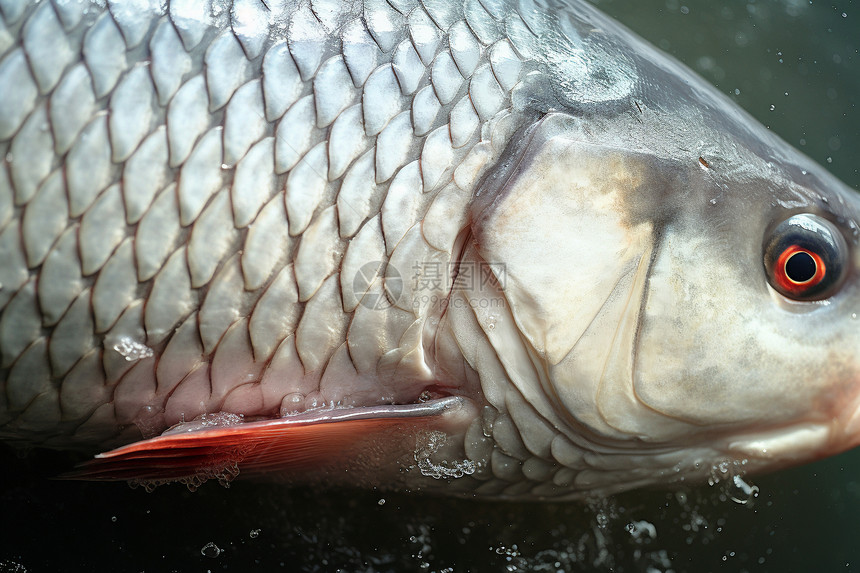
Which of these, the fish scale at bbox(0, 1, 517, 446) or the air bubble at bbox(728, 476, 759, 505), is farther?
the air bubble at bbox(728, 476, 759, 505)

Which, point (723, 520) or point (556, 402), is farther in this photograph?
point (723, 520)

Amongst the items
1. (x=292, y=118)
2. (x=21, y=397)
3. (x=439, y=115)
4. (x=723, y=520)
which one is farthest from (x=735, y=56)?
(x=21, y=397)

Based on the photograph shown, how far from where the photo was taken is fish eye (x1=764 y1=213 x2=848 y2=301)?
1210 mm

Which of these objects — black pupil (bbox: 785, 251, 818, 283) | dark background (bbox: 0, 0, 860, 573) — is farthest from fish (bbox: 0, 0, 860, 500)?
dark background (bbox: 0, 0, 860, 573)

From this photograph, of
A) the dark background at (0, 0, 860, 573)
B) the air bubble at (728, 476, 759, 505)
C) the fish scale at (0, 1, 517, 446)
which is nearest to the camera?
the fish scale at (0, 1, 517, 446)

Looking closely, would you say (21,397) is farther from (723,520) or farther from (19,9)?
(723,520)

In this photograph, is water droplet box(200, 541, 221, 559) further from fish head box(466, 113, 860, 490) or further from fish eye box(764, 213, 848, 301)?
fish eye box(764, 213, 848, 301)

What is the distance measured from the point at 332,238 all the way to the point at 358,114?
0.71 feet

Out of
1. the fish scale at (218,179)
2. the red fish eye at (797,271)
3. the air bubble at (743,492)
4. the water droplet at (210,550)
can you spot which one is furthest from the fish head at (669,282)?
the water droplet at (210,550)

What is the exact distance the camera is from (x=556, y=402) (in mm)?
1291

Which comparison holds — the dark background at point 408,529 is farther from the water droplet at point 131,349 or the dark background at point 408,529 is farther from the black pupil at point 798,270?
the black pupil at point 798,270

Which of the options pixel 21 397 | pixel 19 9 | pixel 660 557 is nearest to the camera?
pixel 19 9
